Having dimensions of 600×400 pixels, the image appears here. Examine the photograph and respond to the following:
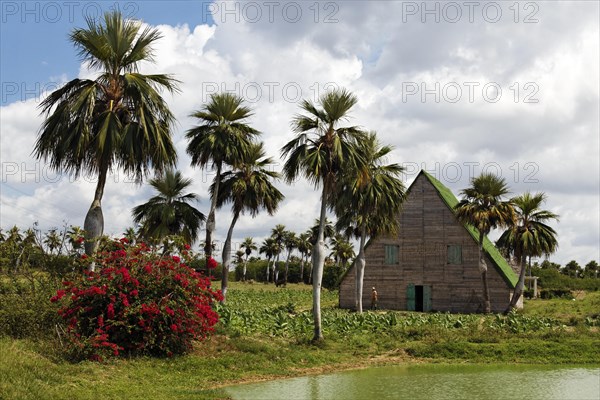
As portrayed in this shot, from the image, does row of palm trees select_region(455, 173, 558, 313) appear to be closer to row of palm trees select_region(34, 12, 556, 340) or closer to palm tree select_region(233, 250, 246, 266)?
row of palm trees select_region(34, 12, 556, 340)

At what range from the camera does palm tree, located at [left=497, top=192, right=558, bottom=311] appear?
4153 centimetres

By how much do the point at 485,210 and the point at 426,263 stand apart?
639 centimetres

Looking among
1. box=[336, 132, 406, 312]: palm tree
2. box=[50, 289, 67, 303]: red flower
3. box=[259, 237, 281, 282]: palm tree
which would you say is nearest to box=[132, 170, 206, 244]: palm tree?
box=[336, 132, 406, 312]: palm tree

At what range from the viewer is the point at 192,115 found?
3275cm

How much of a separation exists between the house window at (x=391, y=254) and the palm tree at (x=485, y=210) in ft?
19.7

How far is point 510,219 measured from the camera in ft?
140

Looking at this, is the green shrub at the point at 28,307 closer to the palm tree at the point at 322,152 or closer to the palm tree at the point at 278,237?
the palm tree at the point at 322,152

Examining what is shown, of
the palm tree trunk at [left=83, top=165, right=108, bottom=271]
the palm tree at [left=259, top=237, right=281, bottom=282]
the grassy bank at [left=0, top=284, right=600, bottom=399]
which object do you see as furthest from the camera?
the palm tree at [left=259, top=237, right=281, bottom=282]

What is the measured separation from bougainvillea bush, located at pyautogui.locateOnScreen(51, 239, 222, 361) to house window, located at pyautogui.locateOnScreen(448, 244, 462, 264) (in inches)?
1128

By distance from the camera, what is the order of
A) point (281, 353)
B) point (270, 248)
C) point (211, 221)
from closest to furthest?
point (281, 353)
point (211, 221)
point (270, 248)

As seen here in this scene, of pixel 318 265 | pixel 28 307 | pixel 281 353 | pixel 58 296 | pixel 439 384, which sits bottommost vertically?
pixel 439 384

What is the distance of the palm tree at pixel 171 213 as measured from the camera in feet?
113

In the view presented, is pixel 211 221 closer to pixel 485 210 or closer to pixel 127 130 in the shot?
pixel 127 130

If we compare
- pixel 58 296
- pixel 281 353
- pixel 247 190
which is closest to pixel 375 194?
pixel 247 190
